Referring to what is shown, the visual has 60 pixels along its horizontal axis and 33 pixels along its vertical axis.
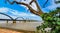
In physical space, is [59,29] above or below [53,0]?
below

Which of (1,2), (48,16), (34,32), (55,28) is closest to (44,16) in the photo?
(48,16)

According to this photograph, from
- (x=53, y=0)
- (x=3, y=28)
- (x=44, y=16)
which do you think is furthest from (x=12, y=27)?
(x=44, y=16)

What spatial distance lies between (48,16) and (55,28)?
0.13 m

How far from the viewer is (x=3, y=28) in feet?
10.00

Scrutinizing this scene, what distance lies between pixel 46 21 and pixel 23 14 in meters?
1.64

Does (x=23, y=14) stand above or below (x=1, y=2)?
below

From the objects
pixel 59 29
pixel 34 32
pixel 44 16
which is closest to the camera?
pixel 59 29

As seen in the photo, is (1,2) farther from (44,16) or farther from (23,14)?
(44,16)

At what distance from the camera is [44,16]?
1.46m

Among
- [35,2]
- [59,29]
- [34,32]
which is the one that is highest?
[35,2]

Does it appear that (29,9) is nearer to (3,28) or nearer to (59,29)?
(3,28)

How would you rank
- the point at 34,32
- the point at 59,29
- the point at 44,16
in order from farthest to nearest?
the point at 34,32, the point at 44,16, the point at 59,29

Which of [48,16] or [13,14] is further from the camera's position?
[13,14]

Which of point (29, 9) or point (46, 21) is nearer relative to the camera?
point (46, 21)
